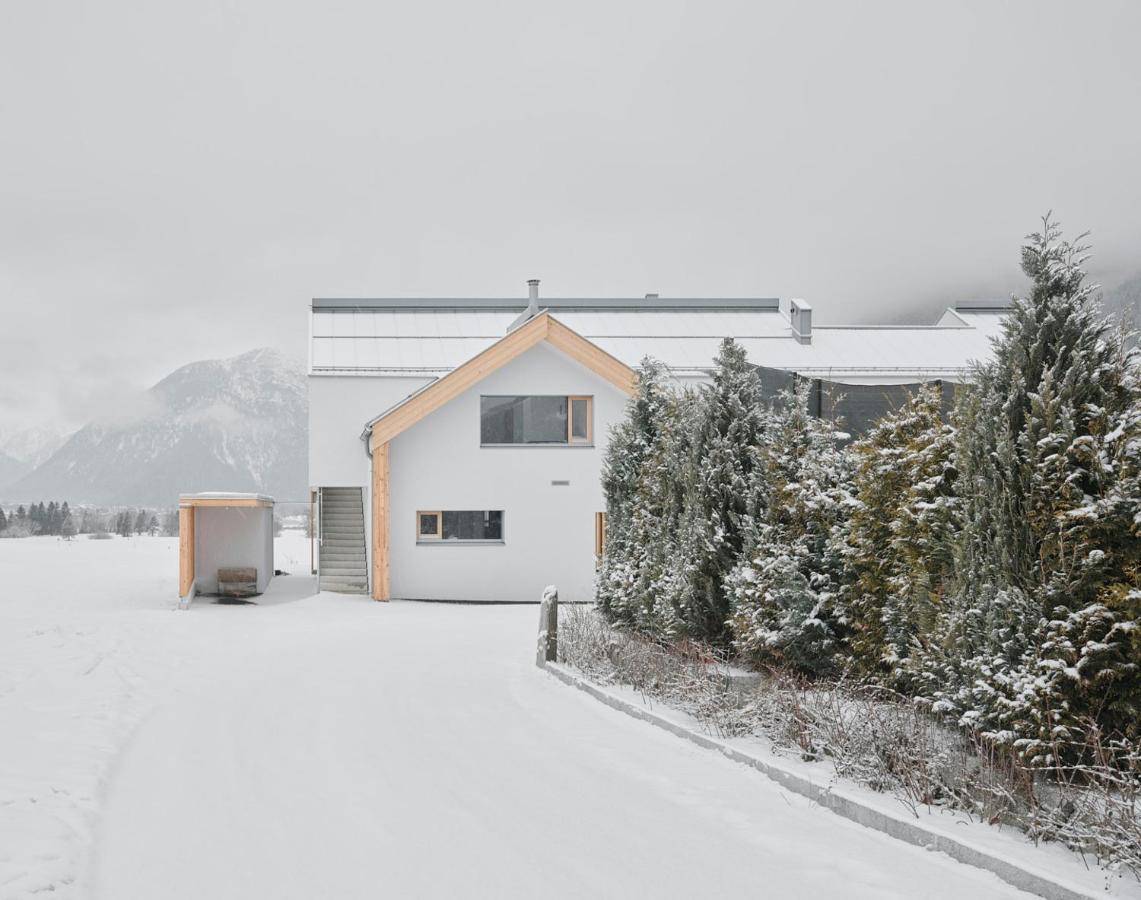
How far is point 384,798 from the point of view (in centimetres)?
605

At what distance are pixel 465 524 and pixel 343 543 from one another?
18.3ft

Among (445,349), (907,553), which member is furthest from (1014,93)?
(907,553)

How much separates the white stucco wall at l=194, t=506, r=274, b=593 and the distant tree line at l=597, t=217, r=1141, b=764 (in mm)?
15353

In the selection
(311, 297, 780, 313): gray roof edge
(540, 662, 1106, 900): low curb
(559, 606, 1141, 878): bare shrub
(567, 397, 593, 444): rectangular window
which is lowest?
(540, 662, 1106, 900): low curb

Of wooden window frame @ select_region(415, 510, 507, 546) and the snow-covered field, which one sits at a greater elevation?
wooden window frame @ select_region(415, 510, 507, 546)

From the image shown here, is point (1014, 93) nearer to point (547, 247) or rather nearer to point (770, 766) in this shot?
point (547, 247)

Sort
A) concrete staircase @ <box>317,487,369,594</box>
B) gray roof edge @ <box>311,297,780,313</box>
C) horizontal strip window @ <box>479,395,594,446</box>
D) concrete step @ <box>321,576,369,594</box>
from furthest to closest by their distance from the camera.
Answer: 1. gray roof edge @ <box>311,297,780,313</box>
2. concrete staircase @ <box>317,487,369,594</box>
3. concrete step @ <box>321,576,369,594</box>
4. horizontal strip window @ <box>479,395,594,446</box>

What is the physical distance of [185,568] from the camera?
2052cm

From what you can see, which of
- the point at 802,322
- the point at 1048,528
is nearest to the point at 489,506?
the point at 802,322

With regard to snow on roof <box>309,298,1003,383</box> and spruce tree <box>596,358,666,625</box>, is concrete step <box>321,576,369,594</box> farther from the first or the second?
spruce tree <box>596,358,666,625</box>

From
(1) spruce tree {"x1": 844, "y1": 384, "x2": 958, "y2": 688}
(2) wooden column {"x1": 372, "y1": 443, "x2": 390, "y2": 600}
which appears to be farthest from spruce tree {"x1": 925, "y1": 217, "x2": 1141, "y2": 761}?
(2) wooden column {"x1": 372, "y1": 443, "x2": 390, "y2": 600}

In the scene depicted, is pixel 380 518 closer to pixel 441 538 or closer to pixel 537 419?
pixel 441 538

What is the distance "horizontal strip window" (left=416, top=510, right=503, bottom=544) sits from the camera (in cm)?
2166

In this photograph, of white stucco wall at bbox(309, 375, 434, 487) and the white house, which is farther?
white stucco wall at bbox(309, 375, 434, 487)
